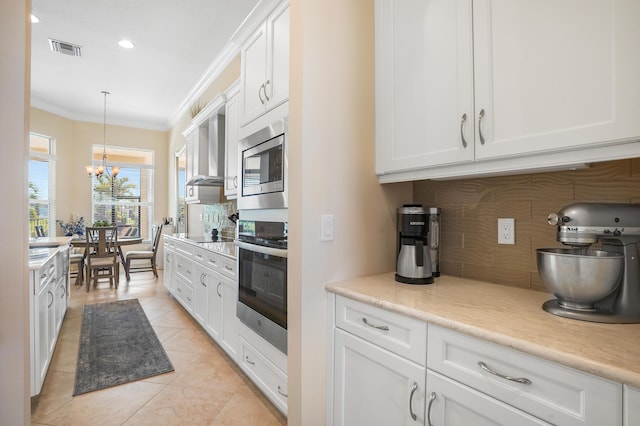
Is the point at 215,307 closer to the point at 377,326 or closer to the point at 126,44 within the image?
the point at 377,326

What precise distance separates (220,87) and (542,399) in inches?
182

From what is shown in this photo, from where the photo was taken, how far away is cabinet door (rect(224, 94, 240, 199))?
3.25 metres

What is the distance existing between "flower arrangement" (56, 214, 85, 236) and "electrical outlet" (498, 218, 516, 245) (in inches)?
274

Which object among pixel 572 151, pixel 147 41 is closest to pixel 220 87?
pixel 147 41

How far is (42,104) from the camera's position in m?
5.66

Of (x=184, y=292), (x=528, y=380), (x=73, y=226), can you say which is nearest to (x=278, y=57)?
(x=528, y=380)

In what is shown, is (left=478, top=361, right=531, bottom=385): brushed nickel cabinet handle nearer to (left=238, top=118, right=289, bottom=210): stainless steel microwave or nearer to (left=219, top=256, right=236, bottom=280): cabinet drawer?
(left=238, top=118, right=289, bottom=210): stainless steel microwave

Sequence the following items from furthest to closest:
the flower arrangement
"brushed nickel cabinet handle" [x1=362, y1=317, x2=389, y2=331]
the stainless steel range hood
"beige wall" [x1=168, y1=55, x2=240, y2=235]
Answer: the flower arrangement → "beige wall" [x1=168, y1=55, x2=240, y2=235] → the stainless steel range hood → "brushed nickel cabinet handle" [x1=362, y1=317, x2=389, y2=331]

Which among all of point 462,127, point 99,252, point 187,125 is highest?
point 187,125

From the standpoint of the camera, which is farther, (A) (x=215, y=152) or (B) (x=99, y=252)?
(B) (x=99, y=252)

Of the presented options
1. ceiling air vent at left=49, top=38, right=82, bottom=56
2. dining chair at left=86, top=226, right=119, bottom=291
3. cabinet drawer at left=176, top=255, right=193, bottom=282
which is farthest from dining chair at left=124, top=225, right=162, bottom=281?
ceiling air vent at left=49, top=38, right=82, bottom=56

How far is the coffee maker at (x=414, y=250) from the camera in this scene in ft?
4.75

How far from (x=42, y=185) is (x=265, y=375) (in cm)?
620

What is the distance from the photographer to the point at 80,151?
20.8ft
